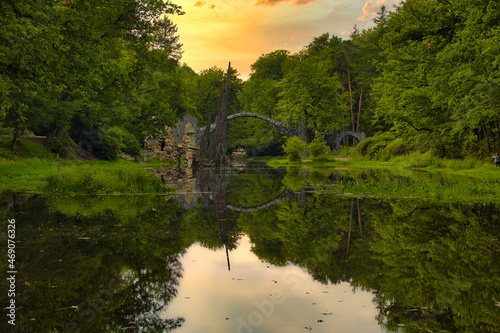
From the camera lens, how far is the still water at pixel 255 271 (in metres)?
3.57

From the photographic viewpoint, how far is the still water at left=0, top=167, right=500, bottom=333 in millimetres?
3566

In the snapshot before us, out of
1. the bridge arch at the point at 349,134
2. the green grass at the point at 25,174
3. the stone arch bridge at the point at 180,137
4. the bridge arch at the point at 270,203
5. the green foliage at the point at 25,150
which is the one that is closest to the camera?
the bridge arch at the point at 270,203

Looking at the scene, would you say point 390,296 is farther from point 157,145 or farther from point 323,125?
point 323,125

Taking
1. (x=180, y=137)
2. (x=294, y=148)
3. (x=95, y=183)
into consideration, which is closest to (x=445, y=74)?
(x=95, y=183)

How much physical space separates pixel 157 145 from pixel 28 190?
114 ft

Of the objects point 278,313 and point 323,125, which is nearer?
point 278,313

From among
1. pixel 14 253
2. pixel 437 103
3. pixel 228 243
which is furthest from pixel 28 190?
pixel 437 103

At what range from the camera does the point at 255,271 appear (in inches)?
202

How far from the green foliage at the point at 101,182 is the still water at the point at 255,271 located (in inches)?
152

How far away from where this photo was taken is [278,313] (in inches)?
147

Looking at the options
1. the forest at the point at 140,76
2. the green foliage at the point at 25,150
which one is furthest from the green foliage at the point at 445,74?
the green foliage at the point at 25,150

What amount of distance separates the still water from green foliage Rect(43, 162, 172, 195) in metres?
3.87

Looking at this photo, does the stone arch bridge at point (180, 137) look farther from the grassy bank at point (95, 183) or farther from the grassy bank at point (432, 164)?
the grassy bank at point (95, 183)

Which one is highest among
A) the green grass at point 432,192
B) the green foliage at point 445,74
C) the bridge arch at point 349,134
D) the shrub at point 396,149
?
the green foliage at point 445,74
